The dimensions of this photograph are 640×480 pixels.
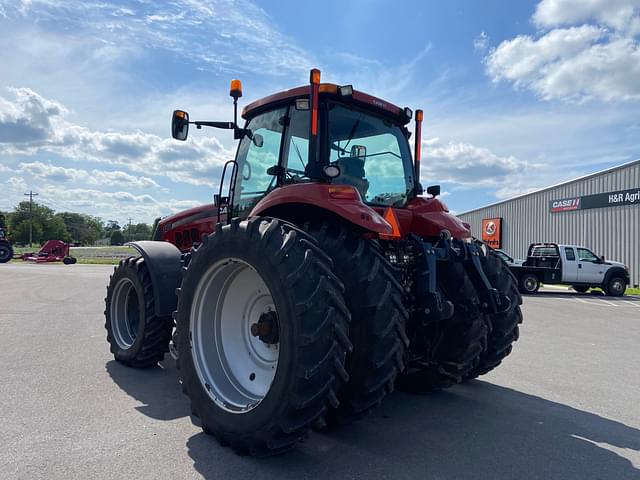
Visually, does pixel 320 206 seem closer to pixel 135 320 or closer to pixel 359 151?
pixel 359 151

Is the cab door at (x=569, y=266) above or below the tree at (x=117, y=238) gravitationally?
below

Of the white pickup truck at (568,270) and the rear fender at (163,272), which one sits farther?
the white pickup truck at (568,270)

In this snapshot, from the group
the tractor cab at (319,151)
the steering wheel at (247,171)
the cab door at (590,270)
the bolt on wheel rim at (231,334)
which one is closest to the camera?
the bolt on wheel rim at (231,334)

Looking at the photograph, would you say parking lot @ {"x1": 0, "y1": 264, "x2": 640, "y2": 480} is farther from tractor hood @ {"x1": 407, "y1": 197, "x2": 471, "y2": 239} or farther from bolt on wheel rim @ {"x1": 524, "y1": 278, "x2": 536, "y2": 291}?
bolt on wheel rim @ {"x1": 524, "y1": 278, "x2": 536, "y2": 291}

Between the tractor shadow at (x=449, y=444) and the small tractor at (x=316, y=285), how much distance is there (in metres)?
0.19

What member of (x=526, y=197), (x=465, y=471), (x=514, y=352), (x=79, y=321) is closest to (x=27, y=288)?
(x=79, y=321)

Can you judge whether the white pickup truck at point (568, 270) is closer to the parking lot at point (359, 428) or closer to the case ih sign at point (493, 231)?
the parking lot at point (359, 428)

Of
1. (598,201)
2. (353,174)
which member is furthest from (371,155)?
(598,201)

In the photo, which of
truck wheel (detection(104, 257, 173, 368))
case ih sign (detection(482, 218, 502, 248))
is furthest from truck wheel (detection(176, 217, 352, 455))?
case ih sign (detection(482, 218, 502, 248))

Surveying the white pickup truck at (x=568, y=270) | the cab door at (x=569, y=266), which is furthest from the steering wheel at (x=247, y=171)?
the cab door at (x=569, y=266)

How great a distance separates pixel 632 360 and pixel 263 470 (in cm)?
590

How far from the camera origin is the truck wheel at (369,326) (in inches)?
121

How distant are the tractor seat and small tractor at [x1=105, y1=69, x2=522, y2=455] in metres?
0.02

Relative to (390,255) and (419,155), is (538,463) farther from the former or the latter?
(419,155)
